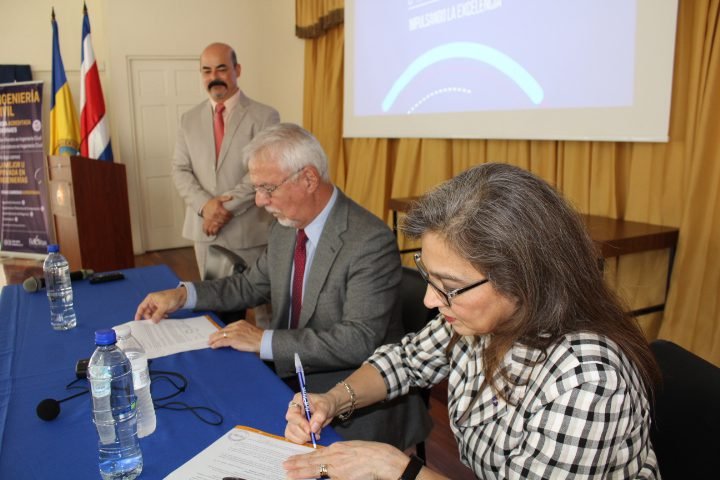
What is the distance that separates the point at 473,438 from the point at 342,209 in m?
0.91

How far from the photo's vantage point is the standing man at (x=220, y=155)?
3.23 meters

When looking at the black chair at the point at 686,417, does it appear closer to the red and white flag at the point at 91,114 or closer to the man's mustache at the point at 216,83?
the man's mustache at the point at 216,83

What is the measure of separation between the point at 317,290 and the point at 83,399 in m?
0.73

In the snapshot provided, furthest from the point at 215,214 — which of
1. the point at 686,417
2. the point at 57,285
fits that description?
the point at 686,417

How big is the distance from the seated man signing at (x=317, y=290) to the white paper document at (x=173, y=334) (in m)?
0.04

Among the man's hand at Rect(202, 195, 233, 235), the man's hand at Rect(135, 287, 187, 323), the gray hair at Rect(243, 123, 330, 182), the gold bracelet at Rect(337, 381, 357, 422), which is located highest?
the gray hair at Rect(243, 123, 330, 182)

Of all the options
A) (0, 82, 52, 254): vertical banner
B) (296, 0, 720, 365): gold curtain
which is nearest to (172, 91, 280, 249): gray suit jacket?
(296, 0, 720, 365): gold curtain

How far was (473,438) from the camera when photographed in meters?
1.09

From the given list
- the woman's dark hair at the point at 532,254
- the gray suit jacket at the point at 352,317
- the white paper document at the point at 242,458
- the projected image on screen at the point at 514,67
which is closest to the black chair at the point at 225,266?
the gray suit jacket at the point at 352,317

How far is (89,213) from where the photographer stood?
13.2ft

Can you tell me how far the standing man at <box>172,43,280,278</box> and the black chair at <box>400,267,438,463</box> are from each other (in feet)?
5.05

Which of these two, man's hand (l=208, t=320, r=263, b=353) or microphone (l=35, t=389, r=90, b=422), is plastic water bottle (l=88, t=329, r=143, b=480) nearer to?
microphone (l=35, t=389, r=90, b=422)

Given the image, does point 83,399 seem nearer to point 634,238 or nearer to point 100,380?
point 100,380

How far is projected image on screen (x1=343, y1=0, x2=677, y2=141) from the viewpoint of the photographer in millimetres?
2535
